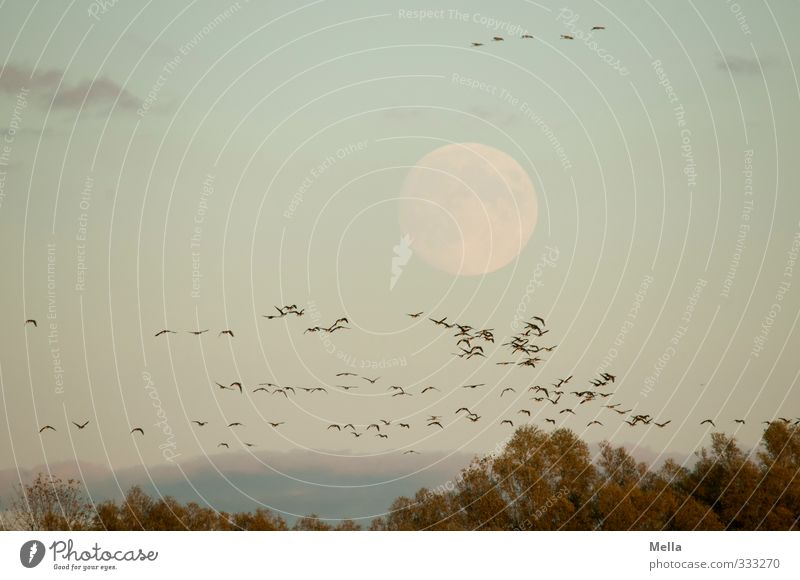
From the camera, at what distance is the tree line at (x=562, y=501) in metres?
98.1

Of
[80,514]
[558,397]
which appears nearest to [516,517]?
[558,397]

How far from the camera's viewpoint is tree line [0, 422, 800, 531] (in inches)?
3861

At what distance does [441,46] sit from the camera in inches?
3730

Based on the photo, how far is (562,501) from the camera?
324 ft
